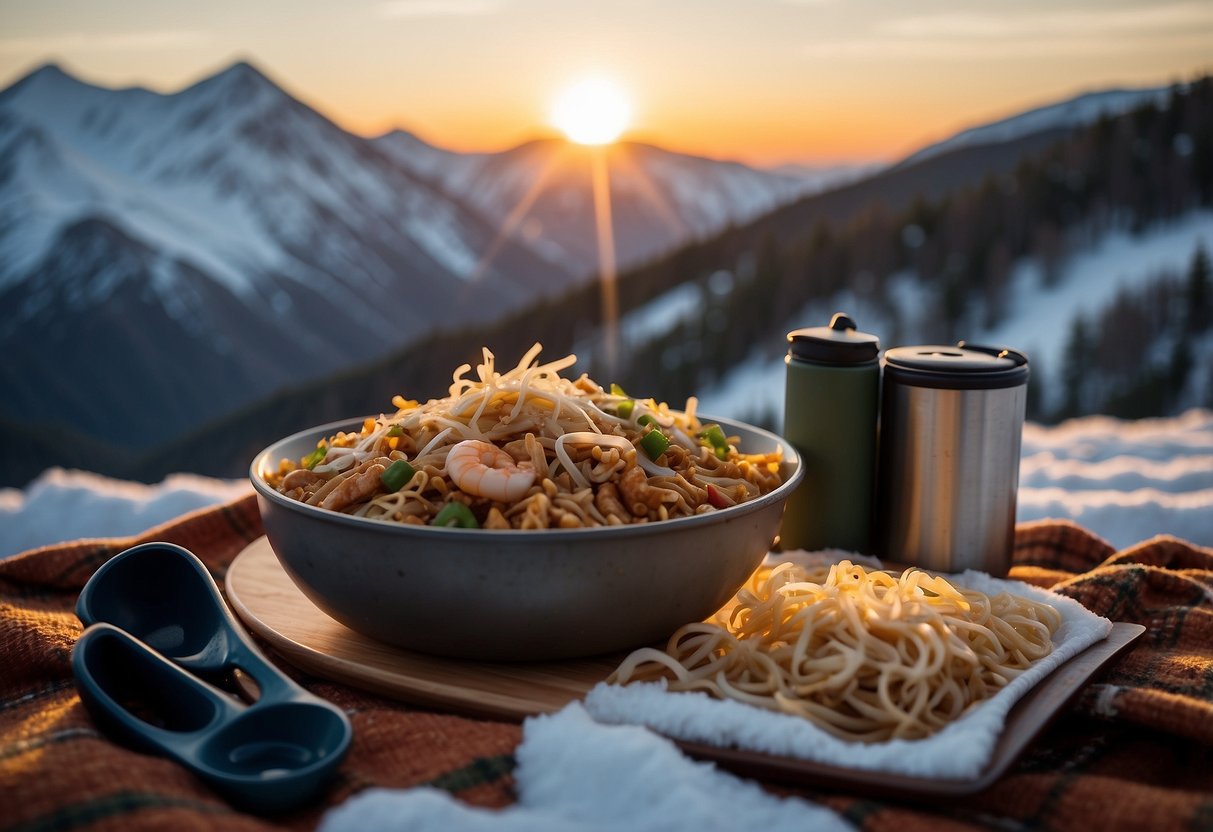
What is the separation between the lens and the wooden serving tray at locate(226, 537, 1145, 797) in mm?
1756

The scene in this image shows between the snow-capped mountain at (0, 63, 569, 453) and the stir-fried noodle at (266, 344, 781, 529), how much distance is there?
7169 mm

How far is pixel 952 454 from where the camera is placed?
2949 mm

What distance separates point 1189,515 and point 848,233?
5345mm

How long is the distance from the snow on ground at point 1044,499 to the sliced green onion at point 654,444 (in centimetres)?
209

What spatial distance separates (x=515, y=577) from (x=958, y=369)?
1546mm

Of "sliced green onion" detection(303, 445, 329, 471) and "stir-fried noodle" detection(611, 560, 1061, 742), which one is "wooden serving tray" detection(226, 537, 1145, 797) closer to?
"stir-fried noodle" detection(611, 560, 1061, 742)

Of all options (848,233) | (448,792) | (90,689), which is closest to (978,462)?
(448,792)

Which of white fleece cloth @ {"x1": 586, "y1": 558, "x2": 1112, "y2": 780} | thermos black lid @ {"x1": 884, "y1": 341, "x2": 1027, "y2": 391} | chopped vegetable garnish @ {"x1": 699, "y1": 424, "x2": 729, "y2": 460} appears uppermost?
thermos black lid @ {"x1": 884, "y1": 341, "x2": 1027, "y2": 391}

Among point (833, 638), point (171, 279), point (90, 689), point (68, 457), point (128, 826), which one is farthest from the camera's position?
point (171, 279)

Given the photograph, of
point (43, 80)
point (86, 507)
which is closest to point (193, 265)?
point (43, 80)

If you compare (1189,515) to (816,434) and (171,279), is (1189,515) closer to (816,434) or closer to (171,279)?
(816,434)

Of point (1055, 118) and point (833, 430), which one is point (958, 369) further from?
point (1055, 118)

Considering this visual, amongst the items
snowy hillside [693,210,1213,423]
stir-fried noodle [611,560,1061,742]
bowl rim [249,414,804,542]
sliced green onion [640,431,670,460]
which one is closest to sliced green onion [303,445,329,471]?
bowl rim [249,414,804,542]

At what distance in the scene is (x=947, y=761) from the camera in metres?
1.70
